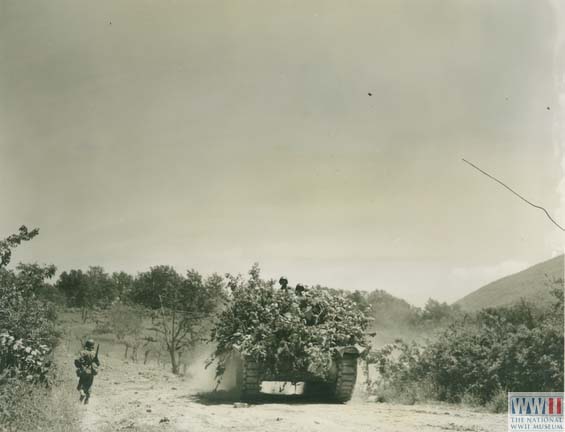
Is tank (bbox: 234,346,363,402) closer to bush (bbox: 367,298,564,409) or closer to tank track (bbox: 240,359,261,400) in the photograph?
tank track (bbox: 240,359,261,400)

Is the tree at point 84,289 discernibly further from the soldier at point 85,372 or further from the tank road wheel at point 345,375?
the tank road wheel at point 345,375

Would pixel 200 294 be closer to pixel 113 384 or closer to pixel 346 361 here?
pixel 113 384

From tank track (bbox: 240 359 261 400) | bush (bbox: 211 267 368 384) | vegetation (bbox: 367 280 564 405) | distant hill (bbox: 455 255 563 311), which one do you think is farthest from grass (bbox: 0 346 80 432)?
distant hill (bbox: 455 255 563 311)

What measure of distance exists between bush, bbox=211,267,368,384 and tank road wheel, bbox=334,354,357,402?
0.88 feet

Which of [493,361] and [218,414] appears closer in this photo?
[218,414]

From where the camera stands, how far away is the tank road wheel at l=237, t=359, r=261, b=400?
10.4 m

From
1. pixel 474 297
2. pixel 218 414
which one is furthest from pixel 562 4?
pixel 474 297

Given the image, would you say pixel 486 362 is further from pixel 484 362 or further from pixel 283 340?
pixel 283 340

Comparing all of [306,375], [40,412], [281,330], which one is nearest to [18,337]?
[40,412]

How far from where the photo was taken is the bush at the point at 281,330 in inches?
419

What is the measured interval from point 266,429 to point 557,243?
605cm

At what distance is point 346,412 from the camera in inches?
370

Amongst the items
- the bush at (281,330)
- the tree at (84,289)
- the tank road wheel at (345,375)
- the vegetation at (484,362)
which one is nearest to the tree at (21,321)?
the bush at (281,330)

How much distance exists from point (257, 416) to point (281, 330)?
2.44 m
